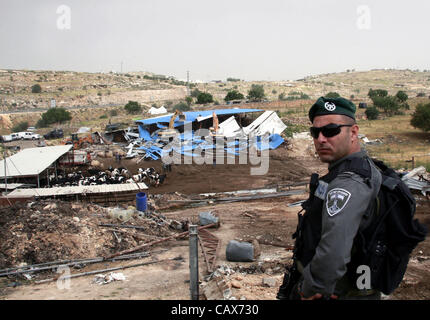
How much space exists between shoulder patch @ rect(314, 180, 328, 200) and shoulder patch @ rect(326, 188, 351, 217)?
0.10 meters

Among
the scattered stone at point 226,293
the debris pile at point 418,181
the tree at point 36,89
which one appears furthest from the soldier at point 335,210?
the tree at point 36,89

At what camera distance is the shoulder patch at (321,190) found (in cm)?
199

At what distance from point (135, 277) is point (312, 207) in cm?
499

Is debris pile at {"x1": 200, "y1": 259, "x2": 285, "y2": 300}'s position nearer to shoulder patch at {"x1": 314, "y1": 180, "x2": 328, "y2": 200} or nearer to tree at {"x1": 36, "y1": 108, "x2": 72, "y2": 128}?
shoulder patch at {"x1": 314, "y1": 180, "x2": 328, "y2": 200}

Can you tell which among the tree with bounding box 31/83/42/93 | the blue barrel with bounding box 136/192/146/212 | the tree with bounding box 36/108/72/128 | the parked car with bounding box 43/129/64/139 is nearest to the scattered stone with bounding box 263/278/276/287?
the blue barrel with bounding box 136/192/146/212

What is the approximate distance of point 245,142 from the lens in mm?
23828

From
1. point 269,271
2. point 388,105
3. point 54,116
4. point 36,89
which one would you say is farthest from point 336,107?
point 36,89

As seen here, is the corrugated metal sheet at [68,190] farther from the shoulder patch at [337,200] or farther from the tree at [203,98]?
the tree at [203,98]

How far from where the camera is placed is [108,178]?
16.8m

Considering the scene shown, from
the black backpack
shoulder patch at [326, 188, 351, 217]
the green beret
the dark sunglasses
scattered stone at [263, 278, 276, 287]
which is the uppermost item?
the green beret

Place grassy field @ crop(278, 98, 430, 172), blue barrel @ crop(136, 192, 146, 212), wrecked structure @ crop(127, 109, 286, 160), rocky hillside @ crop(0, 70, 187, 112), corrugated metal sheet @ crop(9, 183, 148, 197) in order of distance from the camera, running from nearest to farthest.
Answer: blue barrel @ crop(136, 192, 146, 212)
corrugated metal sheet @ crop(9, 183, 148, 197)
grassy field @ crop(278, 98, 430, 172)
wrecked structure @ crop(127, 109, 286, 160)
rocky hillside @ crop(0, 70, 187, 112)

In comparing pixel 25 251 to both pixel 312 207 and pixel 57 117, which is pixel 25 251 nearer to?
pixel 312 207

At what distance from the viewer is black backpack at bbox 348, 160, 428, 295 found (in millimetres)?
1893
